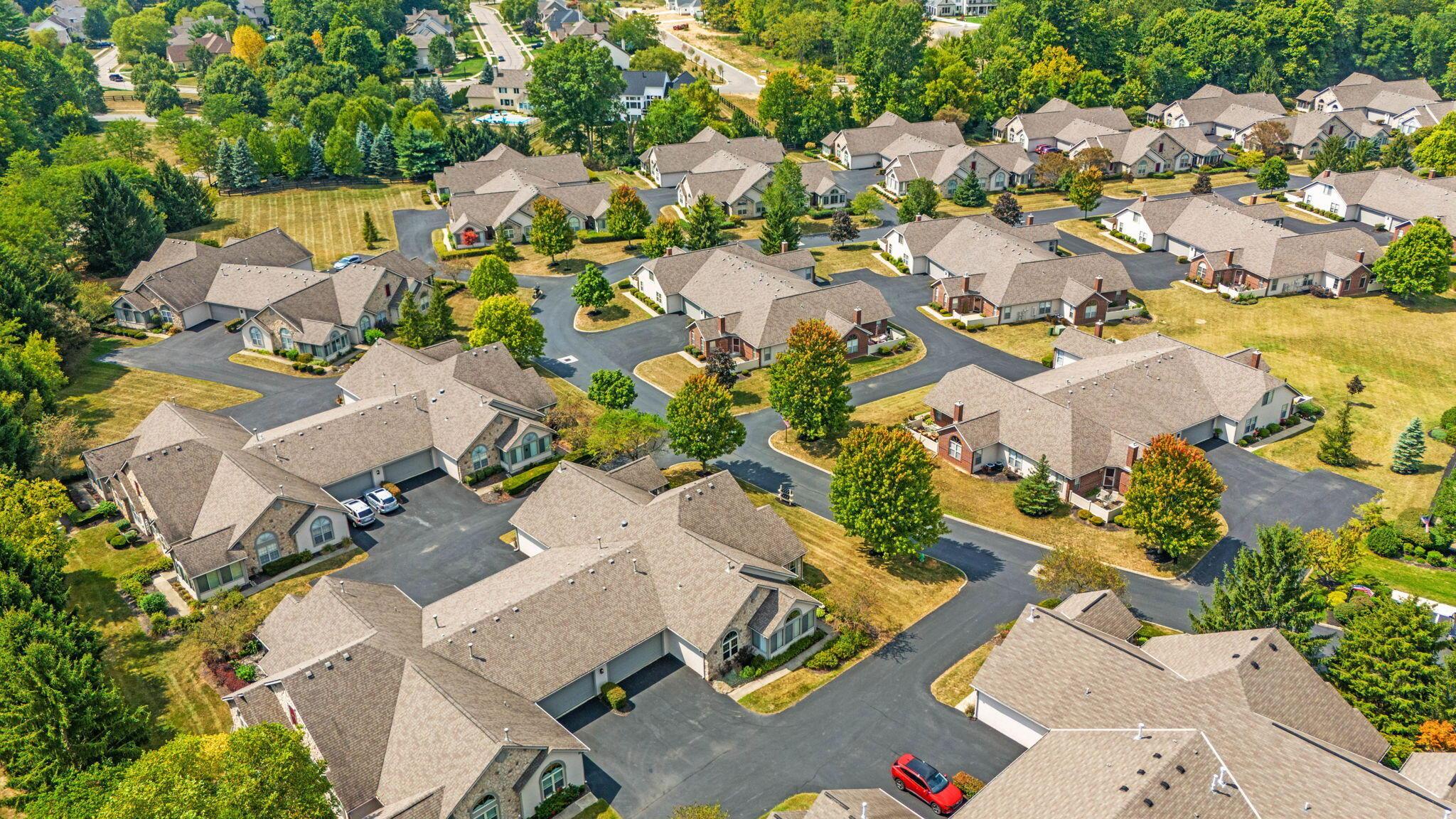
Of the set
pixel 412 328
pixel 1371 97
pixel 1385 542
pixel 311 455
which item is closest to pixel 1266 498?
pixel 1385 542

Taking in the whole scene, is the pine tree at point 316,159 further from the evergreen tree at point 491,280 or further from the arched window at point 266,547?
the arched window at point 266,547

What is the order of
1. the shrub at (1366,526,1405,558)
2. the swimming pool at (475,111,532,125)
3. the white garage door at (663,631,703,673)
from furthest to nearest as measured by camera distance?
the swimming pool at (475,111,532,125)
the shrub at (1366,526,1405,558)
the white garage door at (663,631,703,673)

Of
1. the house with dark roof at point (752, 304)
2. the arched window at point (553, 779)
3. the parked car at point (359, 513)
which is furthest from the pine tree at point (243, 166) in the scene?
the arched window at point (553, 779)

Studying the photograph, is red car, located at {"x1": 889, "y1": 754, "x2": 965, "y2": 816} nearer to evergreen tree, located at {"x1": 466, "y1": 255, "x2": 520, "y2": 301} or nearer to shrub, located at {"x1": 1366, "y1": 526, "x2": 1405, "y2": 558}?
shrub, located at {"x1": 1366, "y1": 526, "x2": 1405, "y2": 558}

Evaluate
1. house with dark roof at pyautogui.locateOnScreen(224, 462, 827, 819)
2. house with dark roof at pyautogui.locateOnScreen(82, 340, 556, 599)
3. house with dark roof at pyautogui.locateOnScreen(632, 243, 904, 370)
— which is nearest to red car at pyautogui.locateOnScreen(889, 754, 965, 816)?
house with dark roof at pyautogui.locateOnScreen(224, 462, 827, 819)

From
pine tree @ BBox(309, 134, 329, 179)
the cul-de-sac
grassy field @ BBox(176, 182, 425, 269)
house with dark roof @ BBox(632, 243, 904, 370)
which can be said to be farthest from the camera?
pine tree @ BBox(309, 134, 329, 179)

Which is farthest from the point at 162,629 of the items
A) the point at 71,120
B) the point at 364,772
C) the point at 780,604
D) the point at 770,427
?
the point at 71,120

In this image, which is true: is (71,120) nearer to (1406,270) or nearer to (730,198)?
(730,198)
